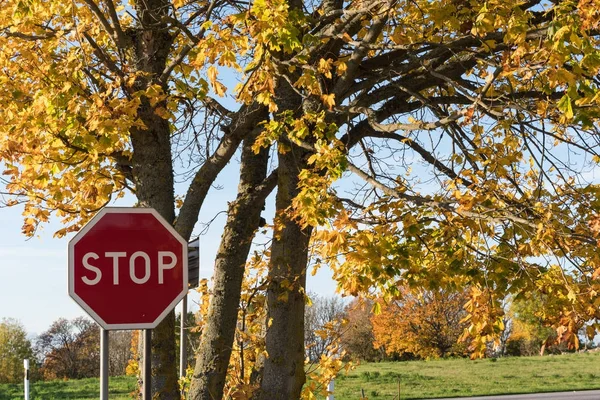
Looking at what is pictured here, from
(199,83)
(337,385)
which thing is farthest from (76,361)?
(199,83)

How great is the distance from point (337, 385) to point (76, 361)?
29563 mm

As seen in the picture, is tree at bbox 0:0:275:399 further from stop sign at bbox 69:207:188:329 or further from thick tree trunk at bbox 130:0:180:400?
stop sign at bbox 69:207:188:329

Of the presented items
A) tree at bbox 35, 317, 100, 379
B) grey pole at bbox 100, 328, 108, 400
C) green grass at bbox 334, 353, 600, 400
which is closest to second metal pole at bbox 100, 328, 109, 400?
grey pole at bbox 100, 328, 108, 400

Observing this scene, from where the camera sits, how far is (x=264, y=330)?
8.55 meters

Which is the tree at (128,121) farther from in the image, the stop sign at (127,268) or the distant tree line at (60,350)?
the distant tree line at (60,350)

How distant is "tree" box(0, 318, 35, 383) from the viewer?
163 feet

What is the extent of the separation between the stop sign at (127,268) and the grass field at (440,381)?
50.4 feet

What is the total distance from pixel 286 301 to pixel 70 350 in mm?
43539

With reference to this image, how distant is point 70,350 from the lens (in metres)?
48.7

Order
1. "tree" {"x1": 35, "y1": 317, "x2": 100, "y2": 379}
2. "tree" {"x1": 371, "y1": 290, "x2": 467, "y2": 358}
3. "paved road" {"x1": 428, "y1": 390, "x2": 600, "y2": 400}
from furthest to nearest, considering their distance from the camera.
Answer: "tree" {"x1": 35, "y1": 317, "x2": 100, "y2": 379} < "tree" {"x1": 371, "y1": 290, "x2": 467, "y2": 358} < "paved road" {"x1": 428, "y1": 390, "x2": 600, "y2": 400}

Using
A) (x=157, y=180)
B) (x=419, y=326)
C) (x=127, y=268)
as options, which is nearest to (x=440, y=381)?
(x=419, y=326)

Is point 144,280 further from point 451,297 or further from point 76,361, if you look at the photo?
point 76,361

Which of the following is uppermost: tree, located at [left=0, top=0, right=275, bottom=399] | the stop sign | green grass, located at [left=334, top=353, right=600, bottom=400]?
tree, located at [left=0, top=0, right=275, bottom=399]

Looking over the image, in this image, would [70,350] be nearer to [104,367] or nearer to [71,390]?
[71,390]
